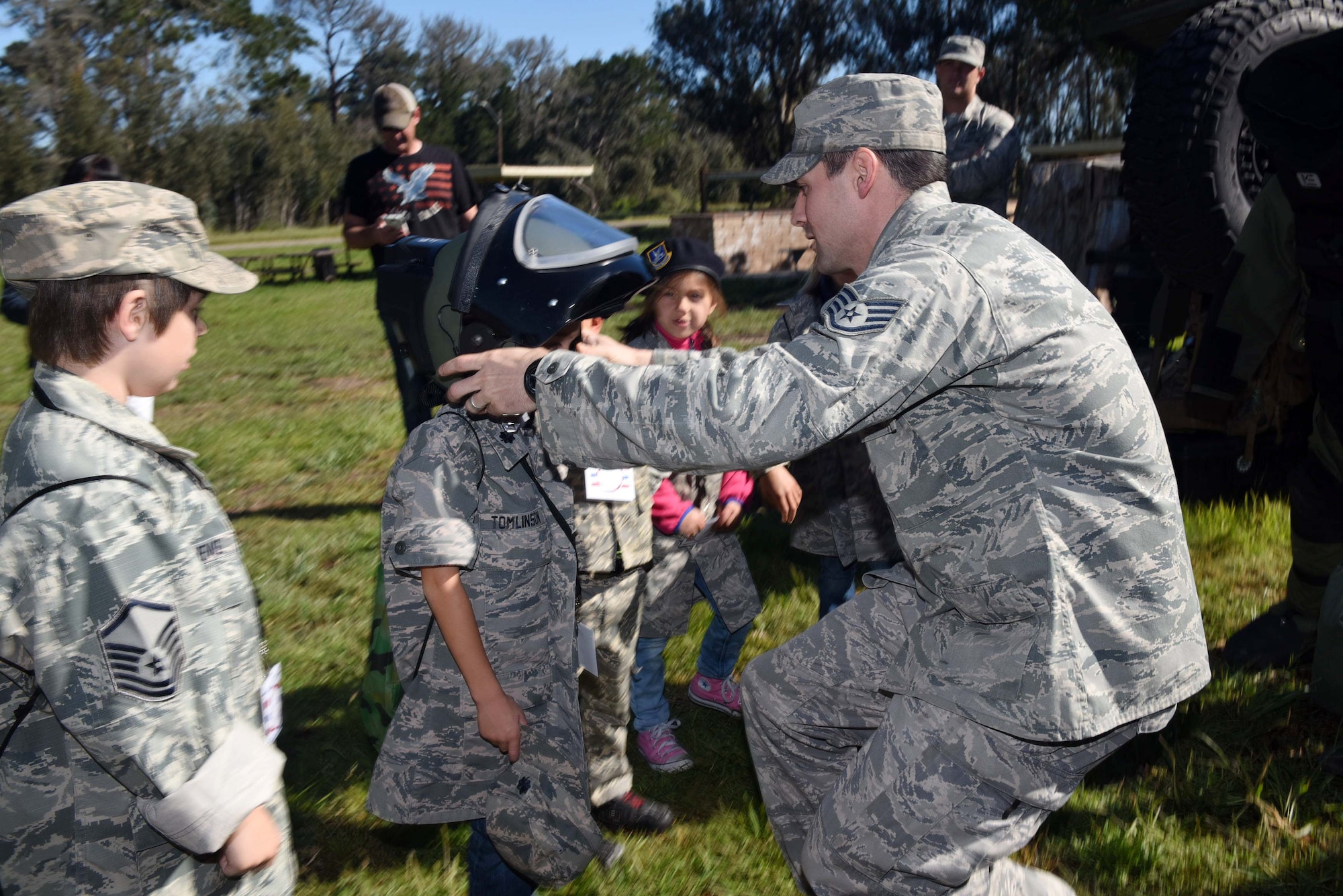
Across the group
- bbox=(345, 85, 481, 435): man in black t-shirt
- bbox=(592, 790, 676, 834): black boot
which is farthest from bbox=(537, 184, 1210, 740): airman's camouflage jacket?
bbox=(345, 85, 481, 435): man in black t-shirt

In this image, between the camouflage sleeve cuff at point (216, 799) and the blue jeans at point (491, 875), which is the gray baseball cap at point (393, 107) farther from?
the camouflage sleeve cuff at point (216, 799)

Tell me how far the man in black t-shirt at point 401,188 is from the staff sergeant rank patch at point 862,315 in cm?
379

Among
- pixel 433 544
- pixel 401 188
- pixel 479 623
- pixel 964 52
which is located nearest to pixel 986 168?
pixel 964 52

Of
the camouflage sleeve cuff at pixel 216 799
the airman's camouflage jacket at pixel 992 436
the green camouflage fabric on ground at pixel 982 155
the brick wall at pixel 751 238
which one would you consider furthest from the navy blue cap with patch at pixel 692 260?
the brick wall at pixel 751 238

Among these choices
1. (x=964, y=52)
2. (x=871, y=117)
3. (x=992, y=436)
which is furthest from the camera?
(x=964, y=52)

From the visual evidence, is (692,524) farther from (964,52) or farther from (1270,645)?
(964,52)

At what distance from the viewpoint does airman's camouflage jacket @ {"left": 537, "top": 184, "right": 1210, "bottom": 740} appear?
85.4 inches

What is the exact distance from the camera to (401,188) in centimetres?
573

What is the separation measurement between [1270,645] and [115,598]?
13.9ft

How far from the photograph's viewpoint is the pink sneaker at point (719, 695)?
13.9ft

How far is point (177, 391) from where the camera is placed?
10242mm

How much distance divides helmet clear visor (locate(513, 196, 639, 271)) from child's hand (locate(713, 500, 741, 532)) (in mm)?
1505

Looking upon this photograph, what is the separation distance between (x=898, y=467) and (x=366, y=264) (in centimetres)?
2244

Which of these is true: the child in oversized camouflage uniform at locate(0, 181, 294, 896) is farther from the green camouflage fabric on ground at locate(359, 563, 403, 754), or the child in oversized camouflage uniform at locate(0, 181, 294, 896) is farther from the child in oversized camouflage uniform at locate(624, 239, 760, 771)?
the child in oversized camouflage uniform at locate(624, 239, 760, 771)
